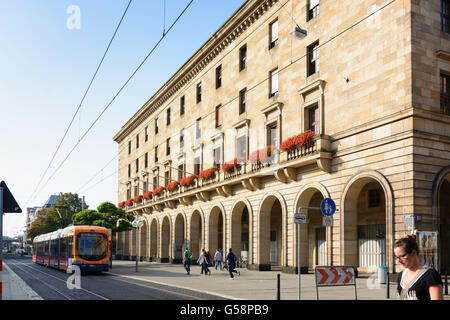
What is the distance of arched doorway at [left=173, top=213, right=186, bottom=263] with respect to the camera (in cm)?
4459

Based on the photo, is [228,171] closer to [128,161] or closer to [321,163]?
[321,163]

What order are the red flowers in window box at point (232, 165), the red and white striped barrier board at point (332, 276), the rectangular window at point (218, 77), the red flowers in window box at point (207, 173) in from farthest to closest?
the rectangular window at point (218, 77), the red flowers in window box at point (207, 173), the red flowers in window box at point (232, 165), the red and white striped barrier board at point (332, 276)

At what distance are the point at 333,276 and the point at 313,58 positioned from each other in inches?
626

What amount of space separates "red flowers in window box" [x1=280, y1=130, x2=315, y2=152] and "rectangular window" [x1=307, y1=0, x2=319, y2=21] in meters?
6.31

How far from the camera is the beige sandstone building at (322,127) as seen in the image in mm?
20094

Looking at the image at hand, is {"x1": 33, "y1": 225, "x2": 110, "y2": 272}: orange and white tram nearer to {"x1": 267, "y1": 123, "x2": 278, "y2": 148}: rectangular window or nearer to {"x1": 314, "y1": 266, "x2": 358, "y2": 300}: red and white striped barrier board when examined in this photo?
{"x1": 267, "y1": 123, "x2": 278, "y2": 148}: rectangular window

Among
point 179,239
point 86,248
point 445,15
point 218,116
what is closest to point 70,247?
point 86,248

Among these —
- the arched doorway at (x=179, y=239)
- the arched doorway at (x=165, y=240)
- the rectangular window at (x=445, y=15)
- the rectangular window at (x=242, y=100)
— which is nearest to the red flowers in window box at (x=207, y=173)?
the rectangular window at (x=242, y=100)

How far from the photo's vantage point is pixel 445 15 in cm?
2155

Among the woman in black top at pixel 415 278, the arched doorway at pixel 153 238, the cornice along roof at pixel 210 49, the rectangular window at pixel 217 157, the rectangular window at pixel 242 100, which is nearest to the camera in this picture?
the woman in black top at pixel 415 278

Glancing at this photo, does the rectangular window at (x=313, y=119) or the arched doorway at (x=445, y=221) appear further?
the rectangular window at (x=313, y=119)

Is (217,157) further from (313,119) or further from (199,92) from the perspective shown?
(313,119)

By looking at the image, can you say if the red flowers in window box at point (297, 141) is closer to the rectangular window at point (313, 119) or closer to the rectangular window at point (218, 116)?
the rectangular window at point (313, 119)

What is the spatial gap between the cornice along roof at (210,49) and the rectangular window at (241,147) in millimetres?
7200
